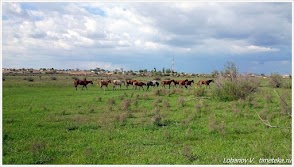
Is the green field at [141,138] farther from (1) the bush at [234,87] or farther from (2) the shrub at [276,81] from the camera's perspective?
(2) the shrub at [276,81]

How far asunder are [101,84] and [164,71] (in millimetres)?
51385

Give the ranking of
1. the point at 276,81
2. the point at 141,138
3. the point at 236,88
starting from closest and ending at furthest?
1. the point at 141,138
2. the point at 236,88
3. the point at 276,81

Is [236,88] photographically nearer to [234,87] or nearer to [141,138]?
[234,87]

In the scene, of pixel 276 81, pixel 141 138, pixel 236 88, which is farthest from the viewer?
pixel 276 81

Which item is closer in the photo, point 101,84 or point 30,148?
point 30,148

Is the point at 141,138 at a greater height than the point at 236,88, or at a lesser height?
lesser

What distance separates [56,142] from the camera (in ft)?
33.3

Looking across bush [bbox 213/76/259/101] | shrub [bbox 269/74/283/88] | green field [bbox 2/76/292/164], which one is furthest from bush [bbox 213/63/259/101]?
shrub [bbox 269/74/283/88]

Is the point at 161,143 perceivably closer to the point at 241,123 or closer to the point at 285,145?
the point at 285,145

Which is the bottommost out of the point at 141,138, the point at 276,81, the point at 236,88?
the point at 141,138

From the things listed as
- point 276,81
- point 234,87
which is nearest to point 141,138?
point 234,87

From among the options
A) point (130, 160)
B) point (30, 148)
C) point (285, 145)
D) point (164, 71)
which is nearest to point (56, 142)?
point (30, 148)

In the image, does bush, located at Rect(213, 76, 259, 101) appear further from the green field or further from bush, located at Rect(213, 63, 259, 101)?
the green field

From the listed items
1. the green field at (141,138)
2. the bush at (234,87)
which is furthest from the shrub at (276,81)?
the green field at (141,138)
